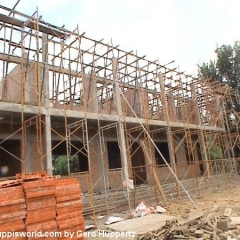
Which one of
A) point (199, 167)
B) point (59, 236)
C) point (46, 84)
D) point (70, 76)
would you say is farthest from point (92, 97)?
point (199, 167)

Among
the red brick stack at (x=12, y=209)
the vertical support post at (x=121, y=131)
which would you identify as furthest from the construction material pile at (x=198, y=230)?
the vertical support post at (x=121, y=131)

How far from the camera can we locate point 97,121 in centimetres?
1343

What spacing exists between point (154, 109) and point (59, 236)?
48.5ft

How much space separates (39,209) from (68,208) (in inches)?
30.4

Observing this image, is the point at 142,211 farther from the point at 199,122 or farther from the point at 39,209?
the point at 199,122

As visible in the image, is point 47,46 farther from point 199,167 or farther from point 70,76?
point 199,167

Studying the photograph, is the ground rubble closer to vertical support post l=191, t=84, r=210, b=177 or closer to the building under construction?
the building under construction

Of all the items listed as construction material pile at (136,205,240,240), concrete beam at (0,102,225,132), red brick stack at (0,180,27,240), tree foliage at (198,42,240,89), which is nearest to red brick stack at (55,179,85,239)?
red brick stack at (0,180,27,240)

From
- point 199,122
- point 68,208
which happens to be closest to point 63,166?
point 199,122

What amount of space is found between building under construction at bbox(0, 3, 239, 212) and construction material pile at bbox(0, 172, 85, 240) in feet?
8.06

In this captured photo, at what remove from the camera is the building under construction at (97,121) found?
36.2 ft

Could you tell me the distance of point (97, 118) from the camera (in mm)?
12727

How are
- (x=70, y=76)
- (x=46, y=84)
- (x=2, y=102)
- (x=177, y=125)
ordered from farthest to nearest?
(x=177, y=125), (x=70, y=76), (x=46, y=84), (x=2, y=102)

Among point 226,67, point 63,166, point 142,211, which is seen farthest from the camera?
point 63,166
